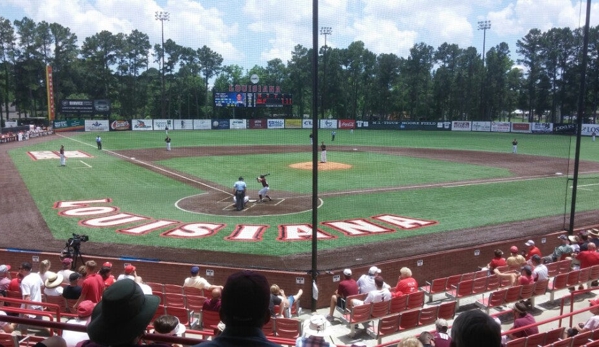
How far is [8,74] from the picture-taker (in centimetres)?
9081

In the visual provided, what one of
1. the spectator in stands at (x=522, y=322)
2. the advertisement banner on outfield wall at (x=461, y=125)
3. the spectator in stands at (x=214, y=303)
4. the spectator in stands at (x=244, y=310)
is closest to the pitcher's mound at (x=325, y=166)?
the spectator in stands at (x=214, y=303)

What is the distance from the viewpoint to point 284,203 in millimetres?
23234

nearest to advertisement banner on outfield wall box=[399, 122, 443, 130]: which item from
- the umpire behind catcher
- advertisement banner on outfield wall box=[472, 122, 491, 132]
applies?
advertisement banner on outfield wall box=[472, 122, 491, 132]

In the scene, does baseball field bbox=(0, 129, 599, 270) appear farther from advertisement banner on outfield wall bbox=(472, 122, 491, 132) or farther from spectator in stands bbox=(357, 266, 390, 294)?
advertisement banner on outfield wall bbox=(472, 122, 491, 132)

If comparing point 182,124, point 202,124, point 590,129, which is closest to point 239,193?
point 182,124

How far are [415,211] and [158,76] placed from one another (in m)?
88.3

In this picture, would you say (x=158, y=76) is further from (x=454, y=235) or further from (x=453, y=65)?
(x=454, y=235)

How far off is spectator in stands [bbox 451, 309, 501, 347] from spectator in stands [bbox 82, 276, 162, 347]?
192 cm

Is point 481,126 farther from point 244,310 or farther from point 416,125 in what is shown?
point 244,310

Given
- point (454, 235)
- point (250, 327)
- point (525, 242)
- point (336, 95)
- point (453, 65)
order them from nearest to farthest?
point (250, 327) < point (525, 242) < point (454, 235) < point (336, 95) < point (453, 65)

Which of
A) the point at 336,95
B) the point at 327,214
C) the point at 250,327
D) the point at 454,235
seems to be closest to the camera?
the point at 250,327

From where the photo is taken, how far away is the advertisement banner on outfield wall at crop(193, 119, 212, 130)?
83062 mm

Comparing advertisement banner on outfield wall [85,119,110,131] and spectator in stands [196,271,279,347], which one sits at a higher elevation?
spectator in stands [196,271,279,347]

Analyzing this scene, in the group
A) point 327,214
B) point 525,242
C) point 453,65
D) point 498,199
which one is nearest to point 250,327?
point 525,242
